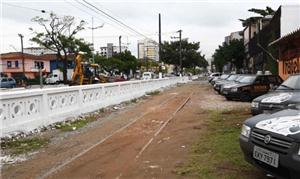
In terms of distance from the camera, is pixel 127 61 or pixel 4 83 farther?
pixel 127 61

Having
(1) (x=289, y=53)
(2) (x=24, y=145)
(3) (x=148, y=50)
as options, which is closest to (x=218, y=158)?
(2) (x=24, y=145)

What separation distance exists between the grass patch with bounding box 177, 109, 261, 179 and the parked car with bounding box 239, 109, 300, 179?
81cm

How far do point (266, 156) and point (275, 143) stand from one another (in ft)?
0.84

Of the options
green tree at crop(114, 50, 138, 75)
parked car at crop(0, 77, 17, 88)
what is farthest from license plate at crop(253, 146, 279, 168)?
green tree at crop(114, 50, 138, 75)

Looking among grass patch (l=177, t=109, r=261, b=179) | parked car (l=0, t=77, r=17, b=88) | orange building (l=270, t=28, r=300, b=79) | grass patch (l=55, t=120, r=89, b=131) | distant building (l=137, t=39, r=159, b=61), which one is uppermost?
distant building (l=137, t=39, r=159, b=61)

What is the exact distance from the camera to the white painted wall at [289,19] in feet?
120

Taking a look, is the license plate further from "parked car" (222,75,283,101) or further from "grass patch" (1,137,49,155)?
"parked car" (222,75,283,101)

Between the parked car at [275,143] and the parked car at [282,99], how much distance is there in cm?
406

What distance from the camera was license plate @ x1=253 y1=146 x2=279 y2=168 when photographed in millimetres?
5160

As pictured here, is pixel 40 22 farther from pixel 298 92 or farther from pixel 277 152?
pixel 277 152

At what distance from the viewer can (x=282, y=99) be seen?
34.2 feet

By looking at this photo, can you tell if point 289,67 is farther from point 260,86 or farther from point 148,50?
point 148,50

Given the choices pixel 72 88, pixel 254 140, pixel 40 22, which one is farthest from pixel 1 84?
pixel 254 140

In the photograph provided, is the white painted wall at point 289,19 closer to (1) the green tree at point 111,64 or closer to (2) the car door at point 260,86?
(2) the car door at point 260,86
